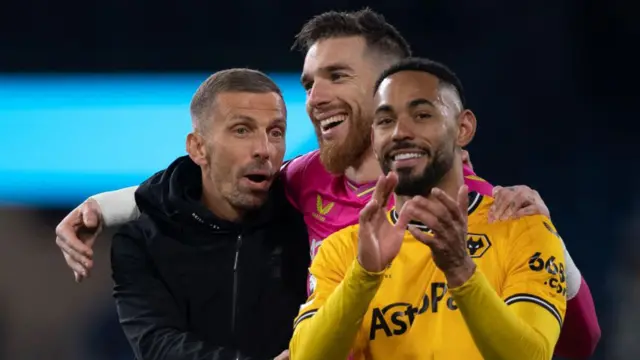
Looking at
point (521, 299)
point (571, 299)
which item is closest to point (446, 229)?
point (521, 299)

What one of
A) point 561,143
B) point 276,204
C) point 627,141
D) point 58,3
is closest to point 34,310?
point 58,3

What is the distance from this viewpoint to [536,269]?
165cm

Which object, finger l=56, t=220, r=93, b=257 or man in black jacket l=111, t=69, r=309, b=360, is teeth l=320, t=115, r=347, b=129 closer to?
man in black jacket l=111, t=69, r=309, b=360

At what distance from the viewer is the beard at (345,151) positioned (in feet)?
7.57

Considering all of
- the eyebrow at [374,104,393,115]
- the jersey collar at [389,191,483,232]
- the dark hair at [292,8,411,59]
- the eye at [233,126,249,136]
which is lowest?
the jersey collar at [389,191,483,232]

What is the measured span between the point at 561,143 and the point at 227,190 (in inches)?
61.8

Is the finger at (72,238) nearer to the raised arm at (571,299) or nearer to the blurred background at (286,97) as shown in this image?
the raised arm at (571,299)

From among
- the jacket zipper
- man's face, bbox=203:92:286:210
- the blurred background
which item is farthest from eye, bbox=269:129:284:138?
the blurred background

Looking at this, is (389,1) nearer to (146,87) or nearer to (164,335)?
(146,87)

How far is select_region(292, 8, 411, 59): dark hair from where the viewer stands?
7.97 ft

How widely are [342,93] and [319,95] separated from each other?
6 centimetres

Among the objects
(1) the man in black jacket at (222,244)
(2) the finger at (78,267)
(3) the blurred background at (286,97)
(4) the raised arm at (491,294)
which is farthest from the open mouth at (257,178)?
(3) the blurred background at (286,97)

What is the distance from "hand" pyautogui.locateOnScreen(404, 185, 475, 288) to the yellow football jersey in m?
0.16

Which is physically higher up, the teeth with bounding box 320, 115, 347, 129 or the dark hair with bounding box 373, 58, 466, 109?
the teeth with bounding box 320, 115, 347, 129
